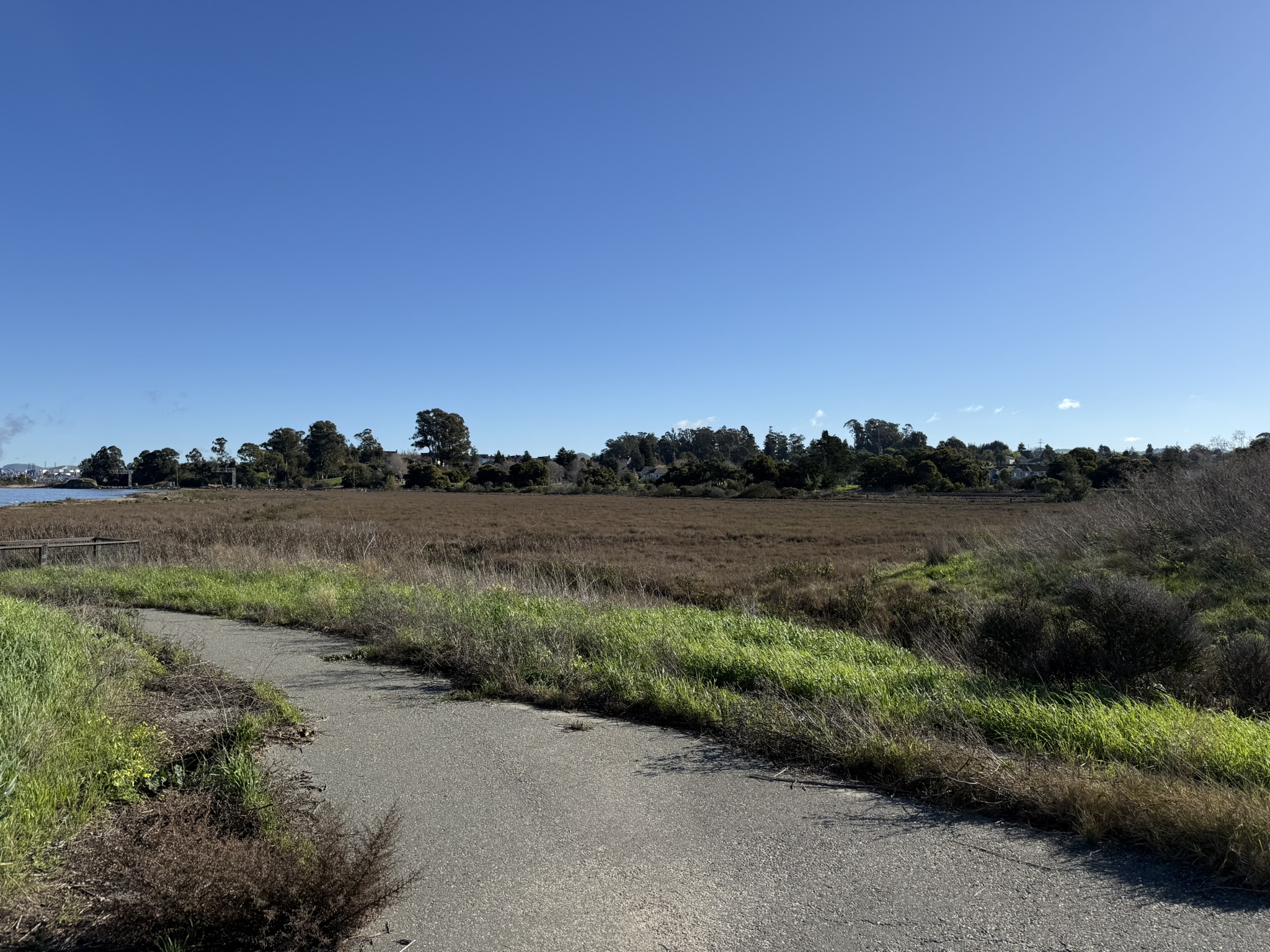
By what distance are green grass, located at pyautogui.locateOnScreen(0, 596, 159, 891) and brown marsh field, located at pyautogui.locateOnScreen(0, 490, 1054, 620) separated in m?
9.75

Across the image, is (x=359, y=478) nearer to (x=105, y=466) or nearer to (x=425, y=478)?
(x=425, y=478)

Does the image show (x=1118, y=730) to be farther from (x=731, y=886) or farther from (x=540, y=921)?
(x=540, y=921)

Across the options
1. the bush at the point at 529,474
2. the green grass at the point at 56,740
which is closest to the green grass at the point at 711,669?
the green grass at the point at 56,740

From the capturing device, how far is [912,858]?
4105 millimetres

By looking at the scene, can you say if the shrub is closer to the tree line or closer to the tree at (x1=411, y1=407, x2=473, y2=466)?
the tree line

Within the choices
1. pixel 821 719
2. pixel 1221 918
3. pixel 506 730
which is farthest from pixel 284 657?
pixel 1221 918

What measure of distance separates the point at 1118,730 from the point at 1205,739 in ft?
1.76

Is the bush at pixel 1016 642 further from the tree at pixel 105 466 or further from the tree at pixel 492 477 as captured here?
the tree at pixel 105 466

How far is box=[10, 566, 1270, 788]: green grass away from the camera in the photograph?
18.7ft

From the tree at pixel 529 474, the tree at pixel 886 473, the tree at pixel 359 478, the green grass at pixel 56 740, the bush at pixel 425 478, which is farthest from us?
the tree at pixel 359 478

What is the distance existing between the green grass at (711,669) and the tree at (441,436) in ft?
523

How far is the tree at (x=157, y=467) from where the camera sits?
15375 centimetres

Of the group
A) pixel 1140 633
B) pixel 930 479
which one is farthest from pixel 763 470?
pixel 1140 633

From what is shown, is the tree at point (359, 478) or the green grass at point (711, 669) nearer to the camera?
the green grass at point (711, 669)
